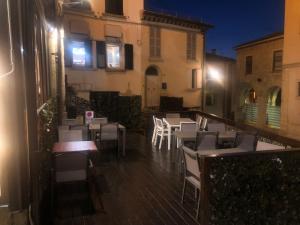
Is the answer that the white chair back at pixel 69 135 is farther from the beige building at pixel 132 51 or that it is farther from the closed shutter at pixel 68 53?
the closed shutter at pixel 68 53

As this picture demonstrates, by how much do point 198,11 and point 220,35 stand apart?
488 inches

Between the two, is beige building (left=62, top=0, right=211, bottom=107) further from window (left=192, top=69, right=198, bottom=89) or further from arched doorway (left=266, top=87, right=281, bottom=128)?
arched doorway (left=266, top=87, right=281, bottom=128)

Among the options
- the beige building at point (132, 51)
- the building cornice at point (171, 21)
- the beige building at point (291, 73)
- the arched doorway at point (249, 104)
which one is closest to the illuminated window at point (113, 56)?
the beige building at point (132, 51)

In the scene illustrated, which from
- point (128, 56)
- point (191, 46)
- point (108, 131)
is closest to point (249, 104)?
point (191, 46)

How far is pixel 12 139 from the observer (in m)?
2.44

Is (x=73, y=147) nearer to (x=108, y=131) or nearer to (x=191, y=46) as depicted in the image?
(x=108, y=131)

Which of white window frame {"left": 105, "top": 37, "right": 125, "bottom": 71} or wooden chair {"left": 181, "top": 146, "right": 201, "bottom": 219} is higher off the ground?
white window frame {"left": 105, "top": 37, "right": 125, "bottom": 71}

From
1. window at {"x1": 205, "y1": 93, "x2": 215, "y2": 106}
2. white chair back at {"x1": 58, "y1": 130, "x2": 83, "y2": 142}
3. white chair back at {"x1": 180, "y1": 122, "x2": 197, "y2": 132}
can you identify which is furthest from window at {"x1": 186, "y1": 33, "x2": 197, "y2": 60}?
white chair back at {"x1": 58, "y1": 130, "x2": 83, "y2": 142}

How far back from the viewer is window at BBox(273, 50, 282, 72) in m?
18.5

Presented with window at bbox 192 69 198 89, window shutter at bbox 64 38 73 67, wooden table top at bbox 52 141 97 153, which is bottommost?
wooden table top at bbox 52 141 97 153

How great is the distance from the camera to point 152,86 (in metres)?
17.7

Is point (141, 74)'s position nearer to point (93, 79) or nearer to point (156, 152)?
point (93, 79)

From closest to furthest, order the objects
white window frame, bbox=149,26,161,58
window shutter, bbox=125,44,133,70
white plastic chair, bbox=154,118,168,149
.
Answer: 1. white plastic chair, bbox=154,118,168,149
2. window shutter, bbox=125,44,133,70
3. white window frame, bbox=149,26,161,58

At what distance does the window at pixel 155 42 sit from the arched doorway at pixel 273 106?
8.31m
